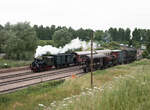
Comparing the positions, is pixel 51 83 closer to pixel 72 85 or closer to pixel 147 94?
pixel 72 85

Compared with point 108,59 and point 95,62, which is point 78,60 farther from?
point 95,62

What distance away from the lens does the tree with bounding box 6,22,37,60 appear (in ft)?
135

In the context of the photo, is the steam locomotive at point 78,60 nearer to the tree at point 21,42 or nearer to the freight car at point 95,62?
the freight car at point 95,62

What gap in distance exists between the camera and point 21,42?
4222 cm

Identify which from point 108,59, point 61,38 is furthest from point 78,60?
point 61,38

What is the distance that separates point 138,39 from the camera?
5364 inches

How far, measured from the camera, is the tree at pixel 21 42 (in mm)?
41250

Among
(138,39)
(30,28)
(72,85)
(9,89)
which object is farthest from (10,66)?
(138,39)

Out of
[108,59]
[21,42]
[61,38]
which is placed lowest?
[108,59]

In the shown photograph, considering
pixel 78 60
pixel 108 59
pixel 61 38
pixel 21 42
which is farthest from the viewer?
pixel 61 38

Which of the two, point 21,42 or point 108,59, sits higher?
point 21,42

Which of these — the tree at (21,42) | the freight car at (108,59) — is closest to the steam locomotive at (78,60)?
the freight car at (108,59)

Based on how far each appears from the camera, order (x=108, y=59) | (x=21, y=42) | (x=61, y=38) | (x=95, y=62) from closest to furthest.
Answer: (x=95, y=62) < (x=108, y=59) < (x=21, y=42) < (x=61, y=38)

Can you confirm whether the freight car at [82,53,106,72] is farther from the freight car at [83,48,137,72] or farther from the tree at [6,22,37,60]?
the tree at [6,22,37,60]
